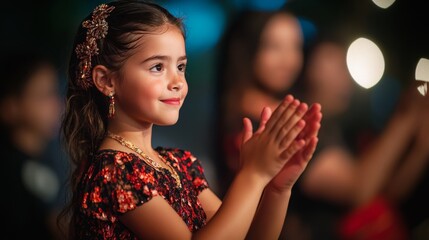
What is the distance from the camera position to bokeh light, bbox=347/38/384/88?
6.50ft

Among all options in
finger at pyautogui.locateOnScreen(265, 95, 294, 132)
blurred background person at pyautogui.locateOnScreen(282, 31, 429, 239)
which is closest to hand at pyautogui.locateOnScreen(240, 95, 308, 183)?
finger at pyautogui.locateOnScreen(265, 95, 294, 132)

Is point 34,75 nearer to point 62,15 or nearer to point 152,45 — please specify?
point 62,15

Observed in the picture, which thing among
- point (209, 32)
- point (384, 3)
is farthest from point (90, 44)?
point (384, 3)

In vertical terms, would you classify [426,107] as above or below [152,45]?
above

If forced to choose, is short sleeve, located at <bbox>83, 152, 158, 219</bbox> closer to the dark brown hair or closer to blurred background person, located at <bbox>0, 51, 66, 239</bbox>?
the dark brown hair

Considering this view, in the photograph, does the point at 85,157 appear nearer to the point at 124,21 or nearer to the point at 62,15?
the point at 124,21

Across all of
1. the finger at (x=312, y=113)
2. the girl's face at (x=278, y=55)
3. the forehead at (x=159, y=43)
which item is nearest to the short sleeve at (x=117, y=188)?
the forehead at (x=159, y=43)

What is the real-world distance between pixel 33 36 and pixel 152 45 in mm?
944

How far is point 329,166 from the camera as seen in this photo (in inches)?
76.6

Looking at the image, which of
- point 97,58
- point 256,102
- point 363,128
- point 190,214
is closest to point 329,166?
point 363,128

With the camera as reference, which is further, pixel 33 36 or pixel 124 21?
pixel 33 36

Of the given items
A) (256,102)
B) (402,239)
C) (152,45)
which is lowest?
(402,239)

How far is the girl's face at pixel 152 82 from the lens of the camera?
1127mm

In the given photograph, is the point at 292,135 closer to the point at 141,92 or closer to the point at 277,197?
the point at 277,197
